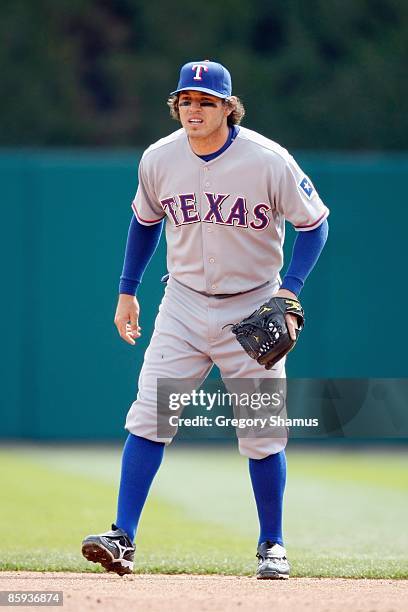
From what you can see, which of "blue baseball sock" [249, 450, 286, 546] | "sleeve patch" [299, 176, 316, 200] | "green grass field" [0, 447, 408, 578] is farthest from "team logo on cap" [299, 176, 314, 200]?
"green grass field" [0, 447, 408, 578]

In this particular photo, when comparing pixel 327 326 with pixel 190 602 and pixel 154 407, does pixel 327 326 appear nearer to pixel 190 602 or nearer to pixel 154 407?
pixel 154 407

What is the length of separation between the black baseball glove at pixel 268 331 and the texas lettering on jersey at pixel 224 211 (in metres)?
0.28

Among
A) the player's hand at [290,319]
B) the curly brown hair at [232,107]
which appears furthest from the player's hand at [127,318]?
the curly brown hair at [232,107]

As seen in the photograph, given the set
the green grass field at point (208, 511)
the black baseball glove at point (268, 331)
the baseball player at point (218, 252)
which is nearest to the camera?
the black baseball glove at point (268, 331)

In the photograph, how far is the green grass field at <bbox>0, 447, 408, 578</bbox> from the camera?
4906 mm

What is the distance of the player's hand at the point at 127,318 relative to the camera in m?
4.63

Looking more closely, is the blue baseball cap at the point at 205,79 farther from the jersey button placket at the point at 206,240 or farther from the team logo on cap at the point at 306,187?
the team logo on cap at the point at 306,187

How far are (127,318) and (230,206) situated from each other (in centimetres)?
56

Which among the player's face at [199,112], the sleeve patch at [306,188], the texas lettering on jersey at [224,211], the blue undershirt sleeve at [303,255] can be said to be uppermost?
the player's face at [199,112]

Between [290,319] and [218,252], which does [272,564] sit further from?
[218,252]

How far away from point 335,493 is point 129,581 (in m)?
3.34

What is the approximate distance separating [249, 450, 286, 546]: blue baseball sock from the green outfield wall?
5.04 meters

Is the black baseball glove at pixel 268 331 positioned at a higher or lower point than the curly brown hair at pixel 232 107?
lower

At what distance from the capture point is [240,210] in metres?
4.44
